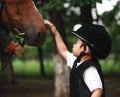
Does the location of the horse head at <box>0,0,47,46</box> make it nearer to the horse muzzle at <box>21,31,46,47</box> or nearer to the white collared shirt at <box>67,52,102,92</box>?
the horse muzzle at <box>21,31,46,47</box>

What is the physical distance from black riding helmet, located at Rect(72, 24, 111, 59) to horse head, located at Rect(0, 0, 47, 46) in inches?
14.8

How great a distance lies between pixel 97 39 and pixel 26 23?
2.22 ft

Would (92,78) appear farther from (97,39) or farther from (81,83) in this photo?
(97,39)

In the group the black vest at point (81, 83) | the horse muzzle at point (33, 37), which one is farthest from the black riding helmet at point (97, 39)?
the horse muzzle at point (33, 37)

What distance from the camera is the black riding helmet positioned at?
4449 mm

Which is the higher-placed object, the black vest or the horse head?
the horse head

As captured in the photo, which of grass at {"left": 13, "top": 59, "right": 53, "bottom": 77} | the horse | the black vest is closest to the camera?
the horse

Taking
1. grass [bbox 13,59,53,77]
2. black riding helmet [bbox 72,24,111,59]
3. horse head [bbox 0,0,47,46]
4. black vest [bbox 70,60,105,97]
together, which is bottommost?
grass [bbox 13,59,53,77]

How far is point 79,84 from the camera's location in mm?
4434

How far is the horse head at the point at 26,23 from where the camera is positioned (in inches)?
170

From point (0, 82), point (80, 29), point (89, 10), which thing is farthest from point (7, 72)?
point (80, 29)

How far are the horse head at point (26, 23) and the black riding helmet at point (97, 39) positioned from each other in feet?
1.24

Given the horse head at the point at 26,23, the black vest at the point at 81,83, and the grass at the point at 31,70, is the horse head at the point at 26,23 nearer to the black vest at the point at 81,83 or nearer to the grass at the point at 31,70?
the black vest at the point at 81,83

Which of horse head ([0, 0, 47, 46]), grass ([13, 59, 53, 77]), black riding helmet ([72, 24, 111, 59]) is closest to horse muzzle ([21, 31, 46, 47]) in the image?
horse head ([0, 0, 47, 46])
